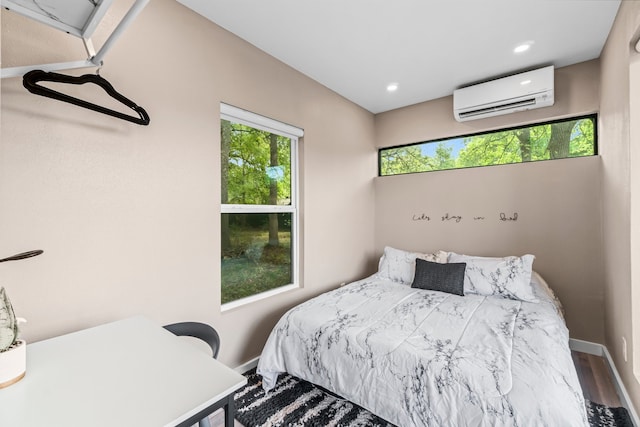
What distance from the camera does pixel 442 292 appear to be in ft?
8.49

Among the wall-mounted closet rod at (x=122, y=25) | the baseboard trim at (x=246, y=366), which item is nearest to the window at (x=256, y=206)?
the baseboard trim at (x=246, y=366)

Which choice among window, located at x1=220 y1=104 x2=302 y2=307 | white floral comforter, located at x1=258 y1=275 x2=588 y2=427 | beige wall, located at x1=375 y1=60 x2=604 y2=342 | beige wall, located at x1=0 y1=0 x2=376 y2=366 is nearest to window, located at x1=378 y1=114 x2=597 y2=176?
beige wall, located at x1=375 y1=60 x2=604 y2=342

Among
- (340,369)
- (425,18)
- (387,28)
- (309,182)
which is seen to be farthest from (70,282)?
(425,18)

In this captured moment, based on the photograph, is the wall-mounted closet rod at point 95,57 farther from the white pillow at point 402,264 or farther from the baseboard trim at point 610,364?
the baseboard trim at point 610,364

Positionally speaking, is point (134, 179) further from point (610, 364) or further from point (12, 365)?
point (610, 364)

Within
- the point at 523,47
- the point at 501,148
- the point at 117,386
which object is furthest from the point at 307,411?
the point at 523,47

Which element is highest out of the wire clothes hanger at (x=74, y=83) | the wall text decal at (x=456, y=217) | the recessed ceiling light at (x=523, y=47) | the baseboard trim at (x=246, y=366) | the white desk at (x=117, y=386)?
the recessed ceiling light at (x=523, y=47)

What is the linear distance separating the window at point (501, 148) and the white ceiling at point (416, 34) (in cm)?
60

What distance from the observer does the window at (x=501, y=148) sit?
107 inches

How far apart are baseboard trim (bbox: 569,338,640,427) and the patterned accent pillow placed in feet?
3.56

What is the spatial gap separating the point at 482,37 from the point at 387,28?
764 millimetres

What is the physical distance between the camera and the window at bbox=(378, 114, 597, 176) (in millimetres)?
2715

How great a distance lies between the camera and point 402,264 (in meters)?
3.04

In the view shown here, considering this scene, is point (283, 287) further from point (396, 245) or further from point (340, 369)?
point (396, 245)
